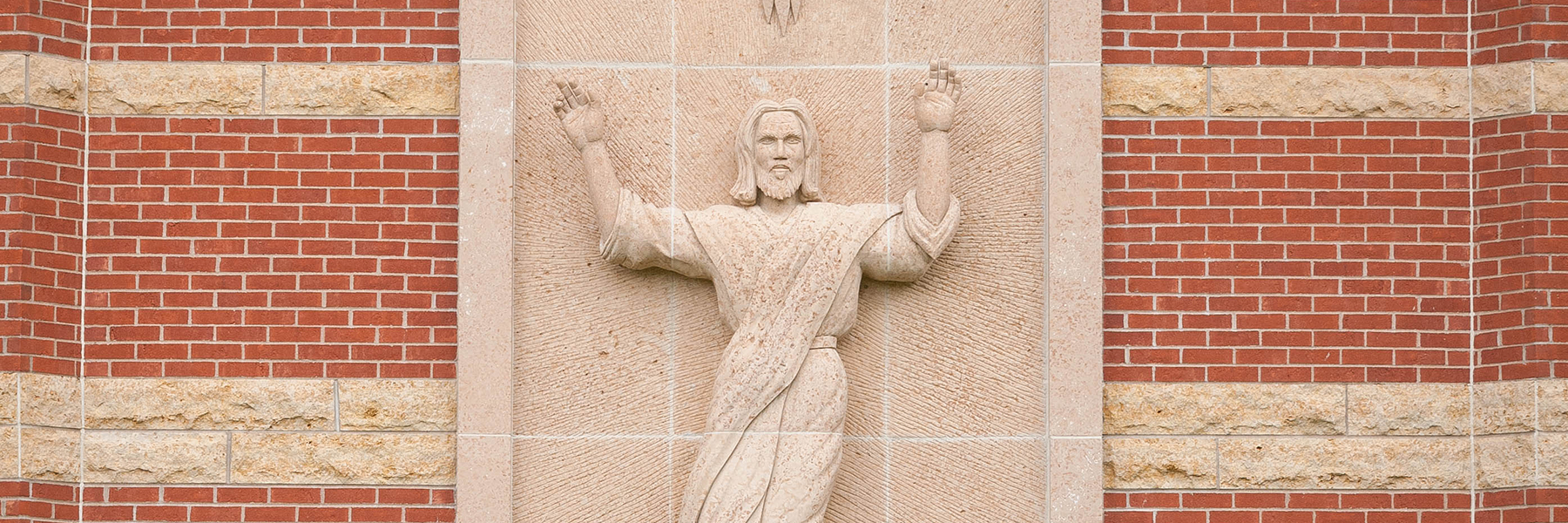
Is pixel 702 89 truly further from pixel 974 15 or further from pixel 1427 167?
pixel 1427 167

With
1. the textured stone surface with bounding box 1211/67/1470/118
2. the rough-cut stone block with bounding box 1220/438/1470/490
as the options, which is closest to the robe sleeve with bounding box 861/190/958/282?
the textured stone surface with bounding box 1211/67/1470/118

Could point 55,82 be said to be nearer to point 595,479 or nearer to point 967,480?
point 595,479

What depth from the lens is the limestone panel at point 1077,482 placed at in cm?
875

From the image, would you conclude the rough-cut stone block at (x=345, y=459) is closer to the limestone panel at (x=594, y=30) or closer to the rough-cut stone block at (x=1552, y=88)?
the limestone panel at (x=594, y=30)

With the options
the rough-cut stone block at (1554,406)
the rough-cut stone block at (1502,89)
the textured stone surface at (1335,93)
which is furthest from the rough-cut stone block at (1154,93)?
the rough-cut stone block at (1554,406)

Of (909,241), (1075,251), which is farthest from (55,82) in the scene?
(1075,251)

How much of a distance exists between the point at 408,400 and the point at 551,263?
85 cm

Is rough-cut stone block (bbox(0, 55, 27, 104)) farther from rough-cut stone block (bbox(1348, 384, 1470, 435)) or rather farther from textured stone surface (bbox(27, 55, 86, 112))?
rough-cut stone block (bbox(1348, 384, 1470, 435))

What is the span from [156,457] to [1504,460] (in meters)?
5.72

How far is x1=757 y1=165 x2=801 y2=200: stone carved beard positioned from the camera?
8859mm

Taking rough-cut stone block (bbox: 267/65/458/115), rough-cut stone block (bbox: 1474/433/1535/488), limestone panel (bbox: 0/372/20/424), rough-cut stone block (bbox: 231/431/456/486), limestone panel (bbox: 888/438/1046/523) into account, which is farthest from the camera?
rough-cut stone block (bbox: 267/65/458/115)

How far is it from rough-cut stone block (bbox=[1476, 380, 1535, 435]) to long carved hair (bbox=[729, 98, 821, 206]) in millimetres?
2981

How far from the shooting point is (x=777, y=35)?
9.24 m

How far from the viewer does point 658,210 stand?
29.2 ft
